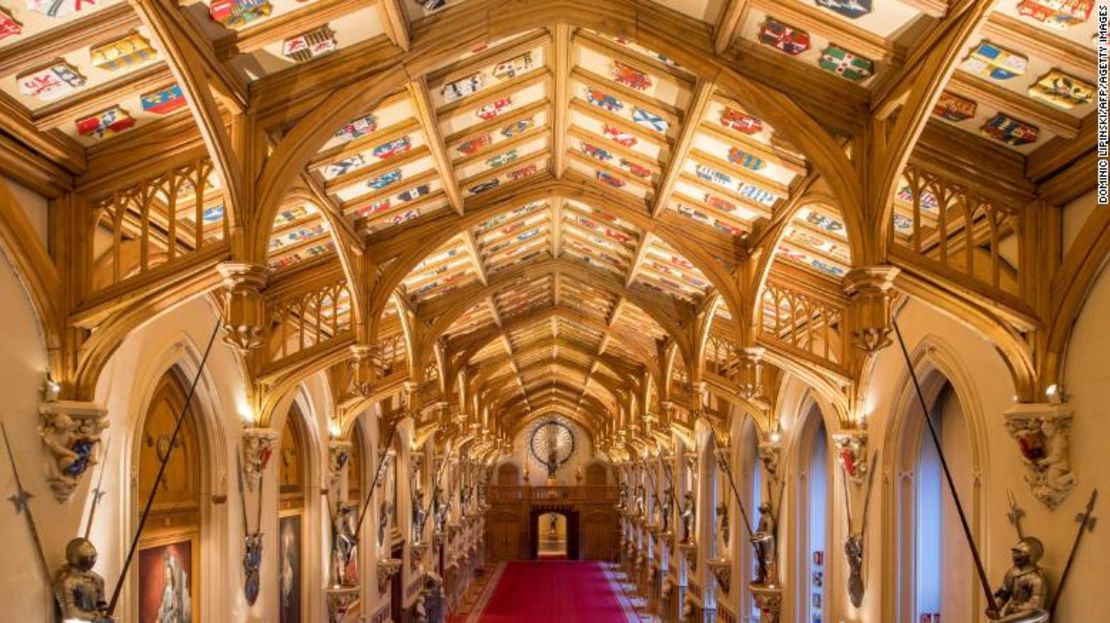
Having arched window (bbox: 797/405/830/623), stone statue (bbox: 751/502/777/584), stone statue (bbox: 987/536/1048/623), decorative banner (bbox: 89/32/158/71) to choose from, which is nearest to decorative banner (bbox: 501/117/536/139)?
decorative banner (bbox: 89/32/158/71)

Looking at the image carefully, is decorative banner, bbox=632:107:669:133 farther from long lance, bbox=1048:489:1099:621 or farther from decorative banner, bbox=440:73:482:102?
long lance, bbox=1048:489:1099:621

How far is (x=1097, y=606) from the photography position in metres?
7.54

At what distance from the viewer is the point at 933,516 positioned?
41.5 feet

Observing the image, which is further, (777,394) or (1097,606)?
(777,394)

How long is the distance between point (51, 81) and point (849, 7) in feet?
18.4

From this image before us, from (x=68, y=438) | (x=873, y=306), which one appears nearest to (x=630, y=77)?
(x=873, y=306)

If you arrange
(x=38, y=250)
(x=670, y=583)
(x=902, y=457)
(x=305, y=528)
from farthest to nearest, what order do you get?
(x=670, y=583), (x=305, y=528), (x=902, y=457), (x=38, y=250)

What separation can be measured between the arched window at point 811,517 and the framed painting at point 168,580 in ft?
29.4

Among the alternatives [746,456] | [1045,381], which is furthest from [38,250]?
[746,456]

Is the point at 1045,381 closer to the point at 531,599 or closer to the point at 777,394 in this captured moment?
the point at 777,394

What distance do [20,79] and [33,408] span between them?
2.29m

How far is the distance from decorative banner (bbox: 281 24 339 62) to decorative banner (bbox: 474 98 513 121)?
2689 mm

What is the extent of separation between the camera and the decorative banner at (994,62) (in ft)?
24.7

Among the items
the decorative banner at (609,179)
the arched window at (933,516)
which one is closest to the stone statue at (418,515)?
the decorative banner at (609,179)
